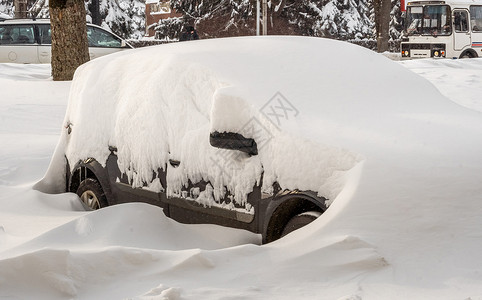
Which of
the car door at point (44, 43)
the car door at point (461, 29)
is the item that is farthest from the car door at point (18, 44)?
the car door at point (461, 29)

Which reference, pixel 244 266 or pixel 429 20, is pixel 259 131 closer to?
pixel 244 266

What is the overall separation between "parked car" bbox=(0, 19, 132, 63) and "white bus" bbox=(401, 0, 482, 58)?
10722 millimetres

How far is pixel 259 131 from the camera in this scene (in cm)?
467

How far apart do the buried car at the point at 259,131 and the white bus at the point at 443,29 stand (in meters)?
22.4

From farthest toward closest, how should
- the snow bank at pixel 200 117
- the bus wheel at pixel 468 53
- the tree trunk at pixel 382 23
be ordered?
1. the tree trunk at pixel 382 23
2. the bus wheel at pixel 468 53
3. the snow bank at pixel 200 117

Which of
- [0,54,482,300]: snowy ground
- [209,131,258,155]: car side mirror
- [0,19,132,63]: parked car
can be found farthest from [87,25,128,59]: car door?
[209,131,258,155]: car side mirror

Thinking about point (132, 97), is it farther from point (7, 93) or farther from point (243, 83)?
point (7, 93)

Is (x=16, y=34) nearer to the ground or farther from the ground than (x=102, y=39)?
farther from the ground

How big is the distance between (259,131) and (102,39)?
18.9 meters

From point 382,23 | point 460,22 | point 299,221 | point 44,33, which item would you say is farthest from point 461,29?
point 299,221

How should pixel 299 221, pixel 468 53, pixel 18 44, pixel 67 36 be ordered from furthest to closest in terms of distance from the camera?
pixel 468 53, pixel 18 44, pixel 67 36, pixel 299 221

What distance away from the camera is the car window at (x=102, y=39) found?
22.7 m

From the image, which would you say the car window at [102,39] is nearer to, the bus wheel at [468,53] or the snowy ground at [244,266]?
the bus wheel at [468,53]

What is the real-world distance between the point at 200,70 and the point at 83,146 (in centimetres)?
170
